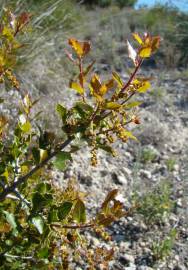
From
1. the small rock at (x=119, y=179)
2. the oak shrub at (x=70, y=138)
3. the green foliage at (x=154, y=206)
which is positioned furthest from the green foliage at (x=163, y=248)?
the oak shrub at (x=70, y=138)

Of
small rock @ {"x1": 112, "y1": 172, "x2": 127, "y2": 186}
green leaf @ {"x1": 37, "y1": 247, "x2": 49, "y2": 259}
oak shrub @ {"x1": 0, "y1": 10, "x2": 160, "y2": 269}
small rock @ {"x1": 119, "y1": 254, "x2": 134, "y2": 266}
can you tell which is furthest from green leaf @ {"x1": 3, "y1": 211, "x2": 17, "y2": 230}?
small rock @ {"x1": 112, "y1": 172, "x2": 127, "y2": 186}

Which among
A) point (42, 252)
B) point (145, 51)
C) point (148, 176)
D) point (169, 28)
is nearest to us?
point (145, 51)

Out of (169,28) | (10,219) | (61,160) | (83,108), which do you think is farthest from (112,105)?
(169,28)

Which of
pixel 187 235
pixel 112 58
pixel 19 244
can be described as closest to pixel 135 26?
pixel 112 58

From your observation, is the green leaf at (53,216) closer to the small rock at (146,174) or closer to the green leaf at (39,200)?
the green leaf at (39,200)

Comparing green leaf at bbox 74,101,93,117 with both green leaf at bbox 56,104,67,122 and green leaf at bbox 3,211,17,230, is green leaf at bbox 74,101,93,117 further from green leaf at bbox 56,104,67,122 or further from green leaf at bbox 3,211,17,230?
green leaf at bbox 3,211,17,230

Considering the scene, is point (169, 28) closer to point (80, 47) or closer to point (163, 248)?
point (163, 248)
